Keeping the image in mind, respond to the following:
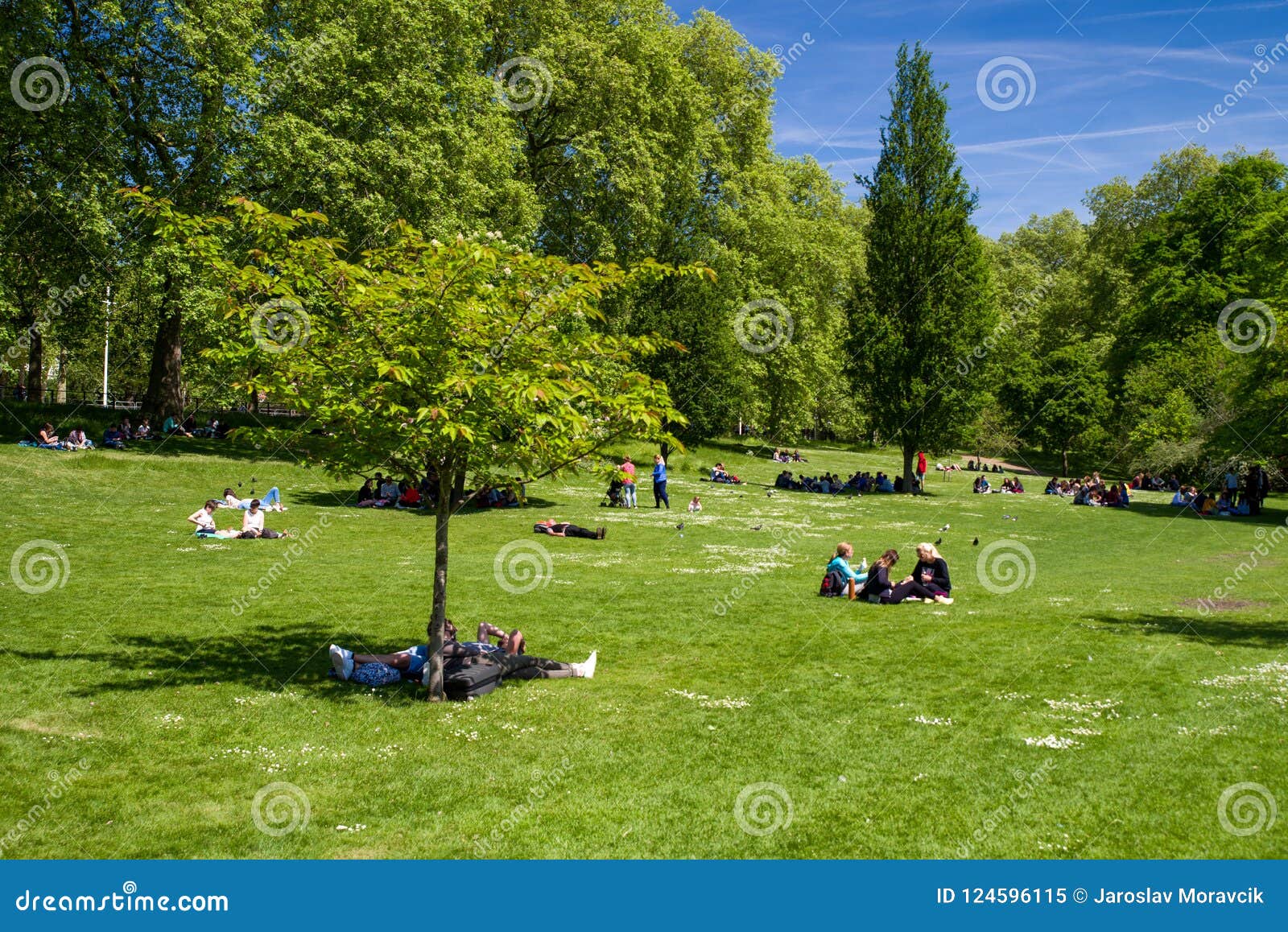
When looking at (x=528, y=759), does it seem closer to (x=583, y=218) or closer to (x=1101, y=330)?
(x=583, y=218)

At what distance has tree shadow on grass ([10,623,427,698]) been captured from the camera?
11.7 meters

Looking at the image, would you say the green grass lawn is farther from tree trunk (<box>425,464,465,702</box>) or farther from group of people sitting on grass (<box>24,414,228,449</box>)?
group of people sitting on grass (<box>24,414,228,449</box>)

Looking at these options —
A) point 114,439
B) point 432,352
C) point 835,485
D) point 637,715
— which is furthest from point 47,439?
point 835,485

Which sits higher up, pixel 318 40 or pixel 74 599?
pixel 318 40

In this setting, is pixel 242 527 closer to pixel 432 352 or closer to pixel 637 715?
pixel 432 352

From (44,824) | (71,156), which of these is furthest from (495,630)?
(71,156)

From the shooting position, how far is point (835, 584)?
1936 centimetres

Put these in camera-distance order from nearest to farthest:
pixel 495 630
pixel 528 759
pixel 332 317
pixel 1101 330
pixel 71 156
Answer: pixel 528 759 → pixel 332 317 → pixel 495 630 → pixel 71 156 → pixel 1101 330

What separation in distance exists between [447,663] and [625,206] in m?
41.6

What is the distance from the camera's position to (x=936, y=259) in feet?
170

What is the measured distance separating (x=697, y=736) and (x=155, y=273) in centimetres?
3297

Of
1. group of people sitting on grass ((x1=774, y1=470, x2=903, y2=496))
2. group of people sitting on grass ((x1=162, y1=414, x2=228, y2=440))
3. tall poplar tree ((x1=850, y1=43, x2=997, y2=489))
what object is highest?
tall poplar tree ((x1=850, y1=43, x2=997, y2=489))

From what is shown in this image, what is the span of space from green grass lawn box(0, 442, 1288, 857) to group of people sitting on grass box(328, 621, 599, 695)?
0.30m

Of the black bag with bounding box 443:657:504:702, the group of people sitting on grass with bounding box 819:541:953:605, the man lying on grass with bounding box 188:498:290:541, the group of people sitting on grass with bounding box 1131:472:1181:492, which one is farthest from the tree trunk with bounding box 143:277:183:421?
the group of people sitting on grass with bounding box 1131:472:1181:492
